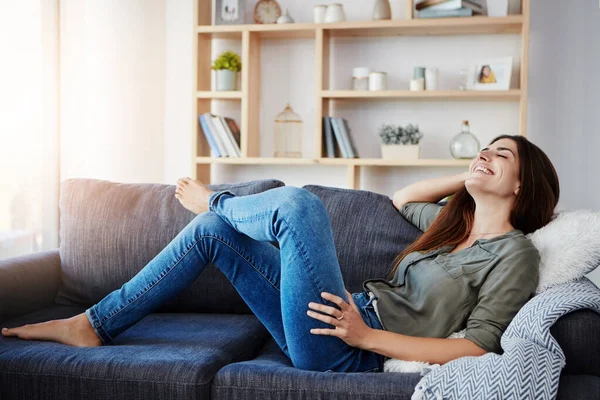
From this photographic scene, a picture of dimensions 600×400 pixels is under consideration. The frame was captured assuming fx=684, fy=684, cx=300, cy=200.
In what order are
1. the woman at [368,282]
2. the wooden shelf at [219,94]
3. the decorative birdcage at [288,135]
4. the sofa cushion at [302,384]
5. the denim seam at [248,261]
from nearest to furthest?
the sofa cushion at [302,384], the woman at [368,282], the denim seam at [248,261], the wooden shelf at [219,94], the decorative birdcage at [288,135]

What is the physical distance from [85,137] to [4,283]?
1.59m

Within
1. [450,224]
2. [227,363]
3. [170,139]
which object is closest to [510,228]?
[450,224]

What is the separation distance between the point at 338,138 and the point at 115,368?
2.29 m

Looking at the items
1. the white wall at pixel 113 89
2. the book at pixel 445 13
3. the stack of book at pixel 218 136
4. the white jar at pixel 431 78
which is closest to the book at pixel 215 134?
the stack of book at pixel 218 136

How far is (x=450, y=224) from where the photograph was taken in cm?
193

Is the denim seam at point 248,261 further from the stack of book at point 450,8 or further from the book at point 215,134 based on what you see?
the stack of book at point 450,8

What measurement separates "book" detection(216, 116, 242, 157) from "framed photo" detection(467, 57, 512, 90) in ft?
4.40

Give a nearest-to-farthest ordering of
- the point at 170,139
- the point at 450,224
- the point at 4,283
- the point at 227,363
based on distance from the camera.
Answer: the point at 227,363 < the point at 450,224 < the point at 4,283 < the point at 170,139

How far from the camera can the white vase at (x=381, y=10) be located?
3672 mm

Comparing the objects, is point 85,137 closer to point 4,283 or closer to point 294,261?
point 4,283

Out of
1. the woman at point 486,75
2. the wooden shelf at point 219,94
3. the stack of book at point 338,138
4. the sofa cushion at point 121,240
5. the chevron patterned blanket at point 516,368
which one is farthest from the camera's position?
the wooden shelf at point 219,94

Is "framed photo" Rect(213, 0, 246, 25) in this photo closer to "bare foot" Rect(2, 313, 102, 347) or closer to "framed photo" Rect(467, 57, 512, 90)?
"framed photo" Rect(467, 57, 512, 90)

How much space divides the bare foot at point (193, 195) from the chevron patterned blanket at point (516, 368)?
33.5 inches

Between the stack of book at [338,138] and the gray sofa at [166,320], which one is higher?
the stack of book at [338,138]
